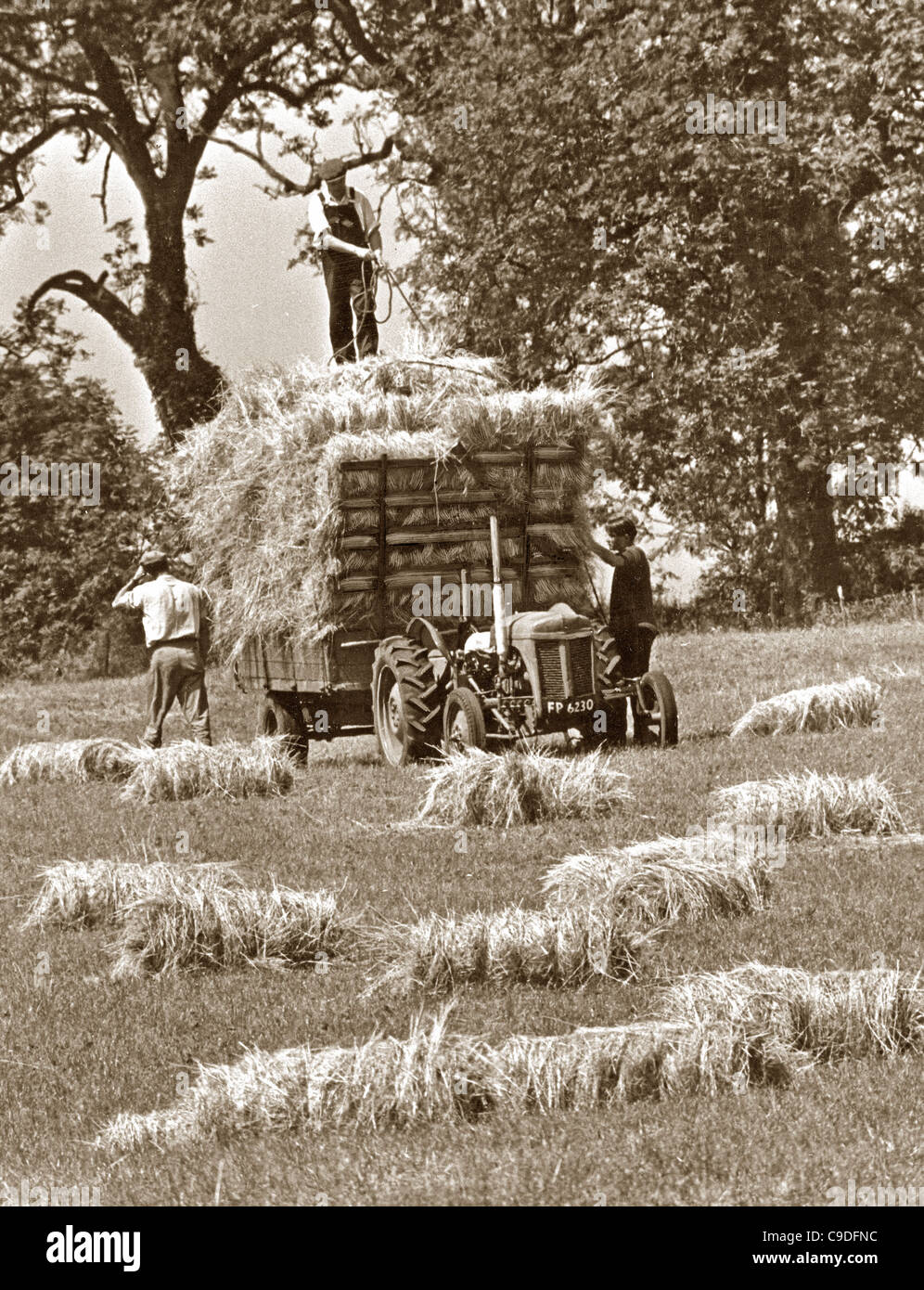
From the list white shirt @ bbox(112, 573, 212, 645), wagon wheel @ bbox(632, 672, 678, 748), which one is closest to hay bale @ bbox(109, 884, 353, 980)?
wagon wheel @ bbox(632, 672, 678, 748)

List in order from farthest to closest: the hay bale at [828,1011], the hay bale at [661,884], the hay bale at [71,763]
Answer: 1. the hay bale at [71,763]
2. the hay bale at [661,884]
3. the hay bale at [828,1011]

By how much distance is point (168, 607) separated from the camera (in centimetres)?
1741

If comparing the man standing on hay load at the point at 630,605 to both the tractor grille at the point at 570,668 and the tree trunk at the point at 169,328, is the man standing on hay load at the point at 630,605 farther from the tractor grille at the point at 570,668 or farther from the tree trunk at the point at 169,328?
the tree trunk at the point at 169,328

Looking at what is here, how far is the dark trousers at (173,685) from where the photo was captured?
57.4 feet

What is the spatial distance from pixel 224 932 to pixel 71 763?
7.55 m

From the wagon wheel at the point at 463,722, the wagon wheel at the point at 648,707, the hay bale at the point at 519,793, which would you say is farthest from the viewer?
the wagon wheel at the point at 648,707

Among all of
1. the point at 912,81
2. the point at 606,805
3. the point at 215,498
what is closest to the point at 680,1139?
the point at 606,805

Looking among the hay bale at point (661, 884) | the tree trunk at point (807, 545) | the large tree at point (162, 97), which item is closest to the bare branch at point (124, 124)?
the large tree at point (162, 97)

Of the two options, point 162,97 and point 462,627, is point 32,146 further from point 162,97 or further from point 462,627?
point 462,627

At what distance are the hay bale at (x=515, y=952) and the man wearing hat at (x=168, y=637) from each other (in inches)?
354

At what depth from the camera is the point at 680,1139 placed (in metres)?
5.96

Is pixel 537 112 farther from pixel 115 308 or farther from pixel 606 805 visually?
pixel 606 805

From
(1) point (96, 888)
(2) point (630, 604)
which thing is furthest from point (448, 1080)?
(2) point (630, 604)

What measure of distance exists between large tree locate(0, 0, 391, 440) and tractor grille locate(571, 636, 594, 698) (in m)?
20.3
